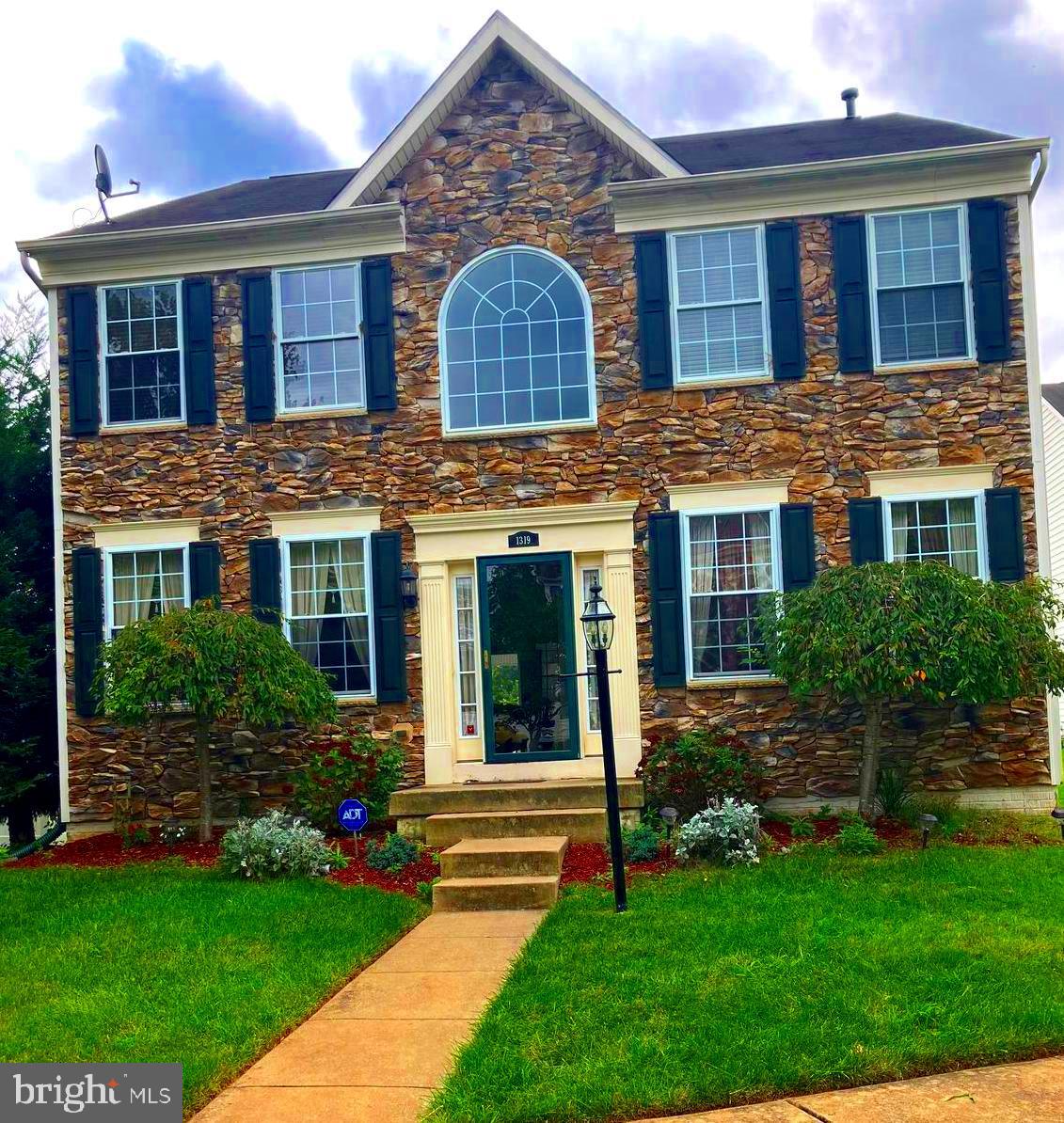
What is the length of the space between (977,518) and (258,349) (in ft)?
23.4

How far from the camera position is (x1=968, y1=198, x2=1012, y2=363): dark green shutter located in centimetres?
1116

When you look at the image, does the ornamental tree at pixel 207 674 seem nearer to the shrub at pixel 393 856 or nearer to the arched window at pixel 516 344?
the shrub at pixel 393 856

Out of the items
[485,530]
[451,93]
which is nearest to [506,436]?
[485,530]

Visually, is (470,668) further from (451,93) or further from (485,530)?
(451,93)

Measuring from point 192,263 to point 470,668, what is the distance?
500 centimetres

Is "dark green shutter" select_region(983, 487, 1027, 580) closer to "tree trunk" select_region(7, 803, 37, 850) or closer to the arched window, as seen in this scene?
the arched window

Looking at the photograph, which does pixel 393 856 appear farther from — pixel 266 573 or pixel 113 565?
pixel 113 565

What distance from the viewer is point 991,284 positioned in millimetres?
11180

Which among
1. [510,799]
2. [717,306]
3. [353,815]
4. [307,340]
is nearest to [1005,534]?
[717,306]

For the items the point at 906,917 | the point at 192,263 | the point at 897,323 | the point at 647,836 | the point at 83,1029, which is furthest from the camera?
the point at 192,263

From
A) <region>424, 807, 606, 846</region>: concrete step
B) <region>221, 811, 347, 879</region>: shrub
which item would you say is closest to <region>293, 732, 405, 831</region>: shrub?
<region>424, 807, 606, 846</region>: concrete step

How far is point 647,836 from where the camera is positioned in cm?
975

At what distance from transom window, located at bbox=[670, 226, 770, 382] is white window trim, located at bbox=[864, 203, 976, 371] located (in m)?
1.01

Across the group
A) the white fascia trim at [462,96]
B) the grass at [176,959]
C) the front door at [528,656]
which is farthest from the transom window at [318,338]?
the grass at [176,959]
